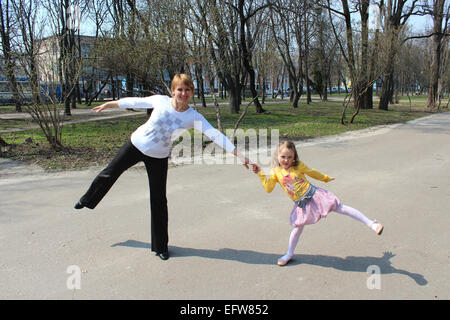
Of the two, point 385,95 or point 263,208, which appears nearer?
point 263,208

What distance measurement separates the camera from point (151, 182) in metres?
3.71

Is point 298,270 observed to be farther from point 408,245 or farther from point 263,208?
point 263,208

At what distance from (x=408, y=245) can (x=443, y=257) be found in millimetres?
382

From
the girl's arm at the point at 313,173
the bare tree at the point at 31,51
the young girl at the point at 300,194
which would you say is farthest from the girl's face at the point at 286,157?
the bare tree at the point at 31,51

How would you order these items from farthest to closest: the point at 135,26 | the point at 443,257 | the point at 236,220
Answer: the point at 135,26 → the point at 236,220 → the point at 443,257

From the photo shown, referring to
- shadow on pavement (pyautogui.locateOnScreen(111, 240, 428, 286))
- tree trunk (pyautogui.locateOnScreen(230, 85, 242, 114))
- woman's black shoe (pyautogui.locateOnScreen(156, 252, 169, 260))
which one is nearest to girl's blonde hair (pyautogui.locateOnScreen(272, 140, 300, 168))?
shadow on pavement (pyautogui.locateOnScreen(111, 240, 428, 286))

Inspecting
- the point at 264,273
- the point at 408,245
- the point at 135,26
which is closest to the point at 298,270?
the point at 264,273

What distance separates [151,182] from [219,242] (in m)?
1.12

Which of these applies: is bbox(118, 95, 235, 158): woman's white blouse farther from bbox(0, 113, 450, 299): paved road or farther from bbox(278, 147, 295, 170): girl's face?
bbox(0, 113, 450, 299): paved road

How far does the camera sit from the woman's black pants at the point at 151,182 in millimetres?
3664

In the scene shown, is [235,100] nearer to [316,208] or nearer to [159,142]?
[159,142]

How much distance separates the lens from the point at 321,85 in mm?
52562

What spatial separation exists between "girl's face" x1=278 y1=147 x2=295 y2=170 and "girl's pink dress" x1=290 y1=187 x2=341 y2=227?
0.42 m

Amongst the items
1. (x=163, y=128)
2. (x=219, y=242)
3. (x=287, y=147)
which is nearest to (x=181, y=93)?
(x=163, y=128)
